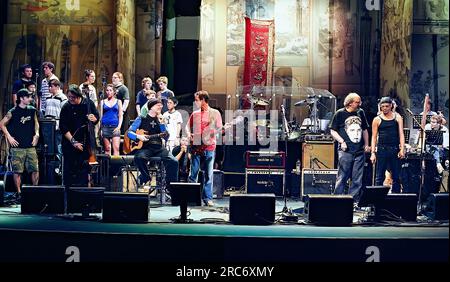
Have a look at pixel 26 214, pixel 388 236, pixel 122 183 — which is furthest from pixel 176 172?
pixel 388 236

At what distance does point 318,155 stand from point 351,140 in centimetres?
281

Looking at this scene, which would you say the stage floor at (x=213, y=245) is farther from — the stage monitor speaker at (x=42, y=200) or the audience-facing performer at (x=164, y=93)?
the audience-facing performer at (x=164, y=93)

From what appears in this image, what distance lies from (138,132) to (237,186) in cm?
325

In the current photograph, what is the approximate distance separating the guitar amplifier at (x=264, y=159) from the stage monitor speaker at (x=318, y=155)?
74 centimetres

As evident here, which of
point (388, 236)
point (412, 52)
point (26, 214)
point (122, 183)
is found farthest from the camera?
point (412, 52)

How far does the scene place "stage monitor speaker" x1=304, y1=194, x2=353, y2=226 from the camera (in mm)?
9953

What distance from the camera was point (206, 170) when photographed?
1202 cm

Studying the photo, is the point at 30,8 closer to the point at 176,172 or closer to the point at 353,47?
the point at 176,172

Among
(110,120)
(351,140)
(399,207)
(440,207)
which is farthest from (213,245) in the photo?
(110,120)

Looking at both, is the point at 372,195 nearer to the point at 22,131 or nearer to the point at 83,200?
the point at 83,200

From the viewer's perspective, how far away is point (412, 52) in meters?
16.4

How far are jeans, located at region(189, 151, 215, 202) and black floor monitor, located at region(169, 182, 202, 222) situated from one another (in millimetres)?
1775

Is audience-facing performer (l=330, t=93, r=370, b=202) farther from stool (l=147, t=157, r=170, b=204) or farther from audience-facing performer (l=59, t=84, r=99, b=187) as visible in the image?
audience-facing performer (l=59, t=84, r=99, b=187)

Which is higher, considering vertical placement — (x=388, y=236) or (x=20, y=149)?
(x=20, y=149)
